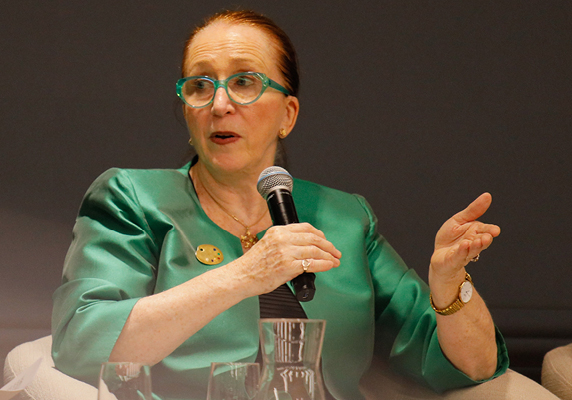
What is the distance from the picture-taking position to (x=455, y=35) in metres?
2.69

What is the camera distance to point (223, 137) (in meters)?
1.65

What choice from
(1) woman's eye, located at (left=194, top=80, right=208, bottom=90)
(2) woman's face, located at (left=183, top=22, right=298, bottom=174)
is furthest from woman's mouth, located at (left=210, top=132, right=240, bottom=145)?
(1) woman's eye, located at (left=194, top=80, right=208, bottom=90)

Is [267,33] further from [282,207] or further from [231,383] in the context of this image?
[231,383]

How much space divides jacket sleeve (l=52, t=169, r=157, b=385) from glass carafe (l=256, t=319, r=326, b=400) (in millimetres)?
585

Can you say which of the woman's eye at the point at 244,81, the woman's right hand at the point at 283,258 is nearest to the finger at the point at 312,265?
the woman's right hand at the point at 283,258

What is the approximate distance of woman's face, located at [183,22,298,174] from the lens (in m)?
1.62

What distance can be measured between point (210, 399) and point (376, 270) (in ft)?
3.68

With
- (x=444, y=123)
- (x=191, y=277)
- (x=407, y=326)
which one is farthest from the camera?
(x=444, y=123)

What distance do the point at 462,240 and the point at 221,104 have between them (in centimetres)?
68

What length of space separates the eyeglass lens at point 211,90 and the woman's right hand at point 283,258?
544 mm

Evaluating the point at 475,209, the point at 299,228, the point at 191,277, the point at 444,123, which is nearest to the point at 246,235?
the point at 191,277

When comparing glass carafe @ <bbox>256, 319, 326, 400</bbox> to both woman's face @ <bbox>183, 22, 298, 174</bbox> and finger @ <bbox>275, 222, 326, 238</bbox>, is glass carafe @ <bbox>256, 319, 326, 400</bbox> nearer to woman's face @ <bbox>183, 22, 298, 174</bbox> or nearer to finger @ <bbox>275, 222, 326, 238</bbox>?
finger @ <bbox>275, 222, 326, 238</bbox>

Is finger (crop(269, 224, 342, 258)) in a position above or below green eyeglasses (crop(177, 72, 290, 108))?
below

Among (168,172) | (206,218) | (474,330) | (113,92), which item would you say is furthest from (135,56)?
(474,330)
